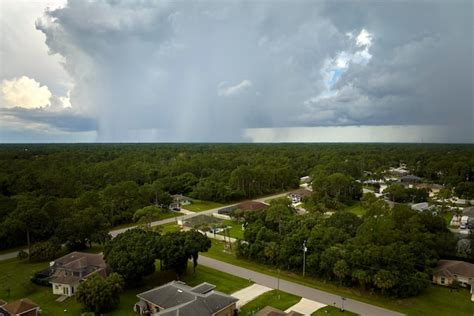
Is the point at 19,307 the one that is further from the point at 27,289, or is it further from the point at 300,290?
the point at 300,290

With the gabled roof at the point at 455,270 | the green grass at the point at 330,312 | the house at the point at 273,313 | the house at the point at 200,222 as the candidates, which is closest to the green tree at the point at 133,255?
the house at the point at 273,313

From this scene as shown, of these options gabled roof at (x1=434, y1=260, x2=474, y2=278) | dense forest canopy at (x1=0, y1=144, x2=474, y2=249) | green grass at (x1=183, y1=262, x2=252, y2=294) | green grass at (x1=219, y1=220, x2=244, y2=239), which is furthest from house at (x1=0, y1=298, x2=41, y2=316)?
gabled roof at (x1=434, y1=260, x2=474, y2=278)

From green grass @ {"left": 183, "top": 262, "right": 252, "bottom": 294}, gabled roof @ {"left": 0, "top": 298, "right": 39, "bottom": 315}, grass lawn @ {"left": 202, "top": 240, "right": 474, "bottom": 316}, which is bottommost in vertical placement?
grass lawn @ {"left": 202, "top": 240, "right": 474, "bottom": 316}

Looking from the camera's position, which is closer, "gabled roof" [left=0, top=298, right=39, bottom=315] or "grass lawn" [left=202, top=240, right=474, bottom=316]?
"gabled roof" [left=0, top=298, right=39, bottom=315]

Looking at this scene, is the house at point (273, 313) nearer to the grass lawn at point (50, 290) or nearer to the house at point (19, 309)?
the grass lawn at point (50, 290)

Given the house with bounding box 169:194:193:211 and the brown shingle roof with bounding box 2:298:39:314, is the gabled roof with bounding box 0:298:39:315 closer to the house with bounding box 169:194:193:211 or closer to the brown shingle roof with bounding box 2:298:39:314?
the brown shingle roof with bounding box 2:298:39:314

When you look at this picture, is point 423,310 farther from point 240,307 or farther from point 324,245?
point 240,307

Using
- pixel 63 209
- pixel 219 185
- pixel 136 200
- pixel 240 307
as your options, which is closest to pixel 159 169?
pixel 219 185

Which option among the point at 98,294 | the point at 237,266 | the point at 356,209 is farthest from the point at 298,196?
the point at 98,294
